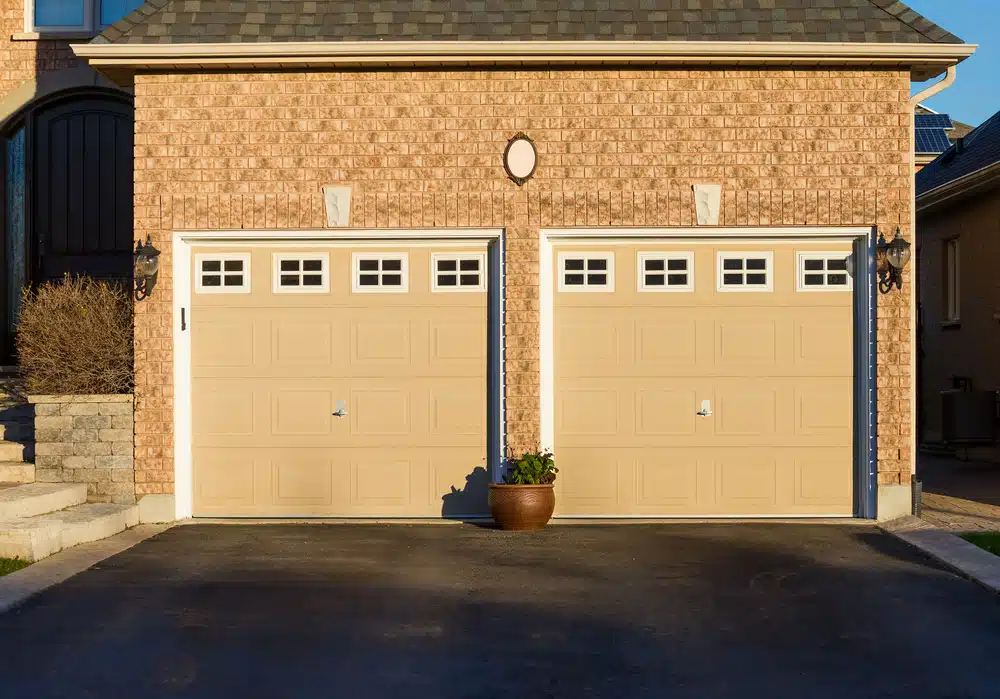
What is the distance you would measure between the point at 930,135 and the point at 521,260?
1689 cm

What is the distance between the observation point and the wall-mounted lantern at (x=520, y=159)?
12289 millimetres

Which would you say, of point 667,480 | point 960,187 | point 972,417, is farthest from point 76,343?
point 960,187

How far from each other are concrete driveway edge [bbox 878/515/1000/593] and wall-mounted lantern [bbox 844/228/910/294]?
2254mm

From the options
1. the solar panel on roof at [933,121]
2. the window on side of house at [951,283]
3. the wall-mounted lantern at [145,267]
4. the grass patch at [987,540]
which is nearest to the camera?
the grass patch at [987,540]

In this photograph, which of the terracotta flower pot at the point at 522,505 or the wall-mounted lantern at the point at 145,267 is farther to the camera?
the wall-mounted lantern at the point at 145,267

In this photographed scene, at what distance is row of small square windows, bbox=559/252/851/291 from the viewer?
12.5 metres

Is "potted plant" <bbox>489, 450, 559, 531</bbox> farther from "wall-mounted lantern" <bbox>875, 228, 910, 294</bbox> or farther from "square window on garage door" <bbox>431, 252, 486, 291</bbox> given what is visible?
"wall-mounted lantern" <bbox>875, 228, 910, 294</bbox>

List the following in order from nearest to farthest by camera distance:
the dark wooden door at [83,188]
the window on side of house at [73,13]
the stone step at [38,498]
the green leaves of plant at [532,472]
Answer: the stone step at [38,498]
the green leaves of plant at [532,472]
the dark wooden door at [83,188]
the window on side of house at [73,13]

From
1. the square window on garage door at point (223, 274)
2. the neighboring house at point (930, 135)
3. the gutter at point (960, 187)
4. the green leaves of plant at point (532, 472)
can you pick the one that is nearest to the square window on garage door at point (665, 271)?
the green leaves of plant at point (532, 472)

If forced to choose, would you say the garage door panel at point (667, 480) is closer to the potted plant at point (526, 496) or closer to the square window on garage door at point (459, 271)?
the potted plant at point (526, 496)

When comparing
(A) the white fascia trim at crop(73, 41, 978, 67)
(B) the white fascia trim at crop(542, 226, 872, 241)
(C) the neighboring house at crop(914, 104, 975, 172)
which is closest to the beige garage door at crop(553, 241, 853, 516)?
(B) the white fascia trim at crop(542, 226, 872, 241)

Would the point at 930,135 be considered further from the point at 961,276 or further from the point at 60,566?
the point at 60,566

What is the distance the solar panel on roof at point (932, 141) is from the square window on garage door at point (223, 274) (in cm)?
1715

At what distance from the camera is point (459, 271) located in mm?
12516
